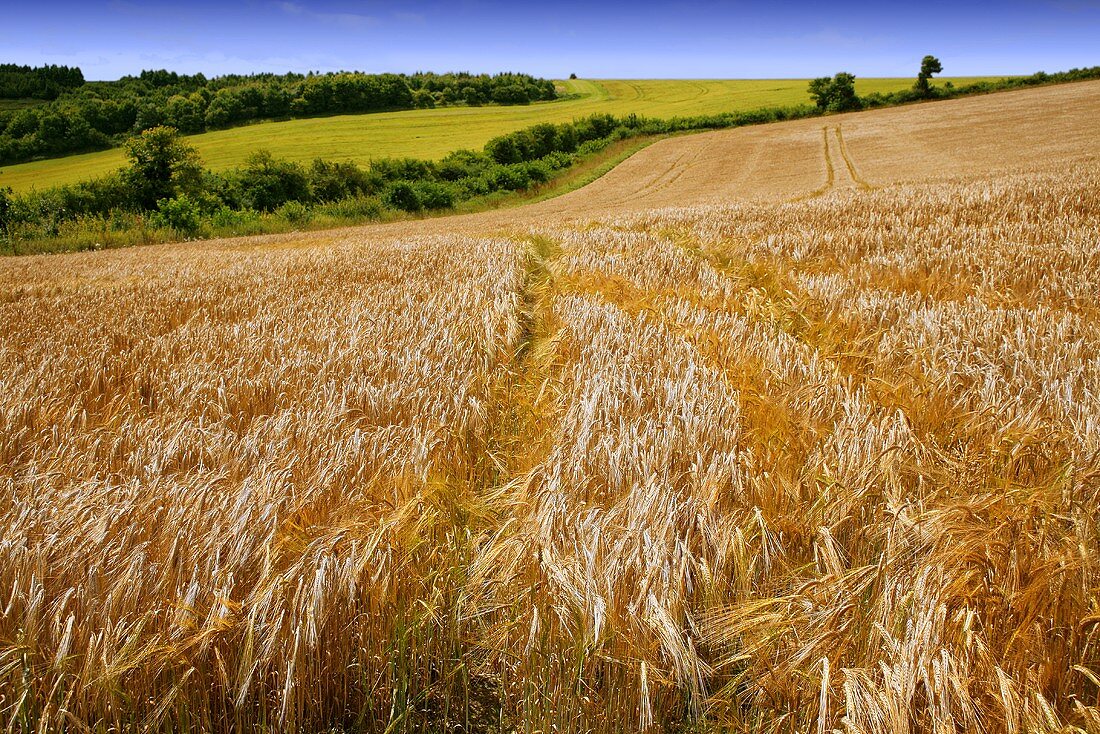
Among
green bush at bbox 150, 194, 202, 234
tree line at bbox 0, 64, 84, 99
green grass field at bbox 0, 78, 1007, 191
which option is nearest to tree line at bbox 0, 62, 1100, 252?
green bush at bbox 150, 194, 202, 234

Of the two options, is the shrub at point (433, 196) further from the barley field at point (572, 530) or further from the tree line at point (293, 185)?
the barley field at point (572, 530)

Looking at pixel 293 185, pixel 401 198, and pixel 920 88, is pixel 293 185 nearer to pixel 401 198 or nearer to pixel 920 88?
pixel 401 198

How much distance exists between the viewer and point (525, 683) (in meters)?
1.48

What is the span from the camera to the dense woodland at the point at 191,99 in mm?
69000

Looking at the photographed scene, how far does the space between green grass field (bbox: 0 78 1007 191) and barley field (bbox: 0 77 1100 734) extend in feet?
187

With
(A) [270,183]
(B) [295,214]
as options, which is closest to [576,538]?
(B) [295,214]

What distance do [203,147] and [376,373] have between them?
7657cm

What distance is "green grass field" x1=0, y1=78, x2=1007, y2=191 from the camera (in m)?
57.5

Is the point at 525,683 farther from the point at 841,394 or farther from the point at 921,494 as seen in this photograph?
the point at 841,394

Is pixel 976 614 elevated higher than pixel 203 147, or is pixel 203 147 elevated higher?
pixel 203 147

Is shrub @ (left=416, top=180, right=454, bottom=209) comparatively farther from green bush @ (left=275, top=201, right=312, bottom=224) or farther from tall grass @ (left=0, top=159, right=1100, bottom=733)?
tall grass @ (left=0, top=159, right=1100, bottom=733)

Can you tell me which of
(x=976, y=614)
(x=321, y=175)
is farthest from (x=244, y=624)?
(x=321, y=175)

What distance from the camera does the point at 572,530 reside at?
169cm

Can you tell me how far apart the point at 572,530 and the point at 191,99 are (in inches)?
3933
